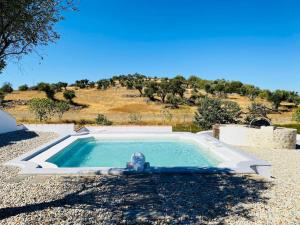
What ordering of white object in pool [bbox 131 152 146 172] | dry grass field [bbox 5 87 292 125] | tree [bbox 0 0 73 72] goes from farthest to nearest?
dry grass field [bbox 5 87 292 125] < white object in pool [bbox 131 152 146 172] < tree [bbox 0 0 73 72]

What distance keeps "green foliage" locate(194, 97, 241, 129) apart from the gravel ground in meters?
13.7

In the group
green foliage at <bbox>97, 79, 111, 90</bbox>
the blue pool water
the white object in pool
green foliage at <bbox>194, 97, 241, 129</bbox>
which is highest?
green foliage at <bbox>97, 79, 111, 90</bbox>

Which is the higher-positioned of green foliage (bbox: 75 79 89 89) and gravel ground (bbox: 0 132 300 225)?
green foliage (bbox: 75 79 89 89)

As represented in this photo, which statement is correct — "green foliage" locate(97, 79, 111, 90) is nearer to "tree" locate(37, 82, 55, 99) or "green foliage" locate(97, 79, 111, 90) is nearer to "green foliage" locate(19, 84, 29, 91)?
"tree" locate(37, 82, 55, 99)

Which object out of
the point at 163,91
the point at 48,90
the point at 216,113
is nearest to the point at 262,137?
the point at 216,113

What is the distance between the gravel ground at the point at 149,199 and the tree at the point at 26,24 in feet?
9.76

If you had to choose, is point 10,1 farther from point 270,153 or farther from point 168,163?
point 270,153

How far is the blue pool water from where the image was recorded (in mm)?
12414

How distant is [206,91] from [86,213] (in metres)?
71.7

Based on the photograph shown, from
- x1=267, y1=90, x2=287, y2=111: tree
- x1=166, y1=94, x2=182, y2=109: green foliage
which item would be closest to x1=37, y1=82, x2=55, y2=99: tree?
x1=166, y1=94, x2=182, y2=109: green foliage

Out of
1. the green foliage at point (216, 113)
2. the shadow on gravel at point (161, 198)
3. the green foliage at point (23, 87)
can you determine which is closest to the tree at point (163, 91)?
the green foliage at point (23, 87)

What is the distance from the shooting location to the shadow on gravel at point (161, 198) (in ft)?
18.9

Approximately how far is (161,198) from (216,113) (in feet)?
54.8

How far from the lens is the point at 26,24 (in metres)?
6.75
